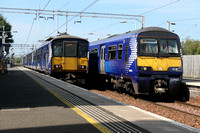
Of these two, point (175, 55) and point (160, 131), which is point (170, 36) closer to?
point (175, 55)

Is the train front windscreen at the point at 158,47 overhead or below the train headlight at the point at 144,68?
overhead

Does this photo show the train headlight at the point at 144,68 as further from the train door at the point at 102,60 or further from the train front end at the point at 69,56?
the train front end at the point at 69,56

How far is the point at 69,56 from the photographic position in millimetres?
18672

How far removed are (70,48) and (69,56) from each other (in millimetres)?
605

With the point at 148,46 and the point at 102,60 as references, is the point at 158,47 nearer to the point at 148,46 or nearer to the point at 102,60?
the point at 148,46

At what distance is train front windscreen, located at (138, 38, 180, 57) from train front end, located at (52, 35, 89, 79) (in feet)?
22.9

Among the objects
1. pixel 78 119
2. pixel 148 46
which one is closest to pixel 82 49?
pixel 148 46

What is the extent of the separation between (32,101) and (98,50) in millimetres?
10004

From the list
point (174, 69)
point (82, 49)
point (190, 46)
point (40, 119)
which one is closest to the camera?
point (40, 119)

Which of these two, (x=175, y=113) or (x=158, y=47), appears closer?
(x=175, y=113)

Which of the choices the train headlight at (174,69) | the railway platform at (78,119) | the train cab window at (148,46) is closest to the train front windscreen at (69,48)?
the train cab window at (148,46)

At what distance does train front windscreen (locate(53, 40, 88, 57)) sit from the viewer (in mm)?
18703

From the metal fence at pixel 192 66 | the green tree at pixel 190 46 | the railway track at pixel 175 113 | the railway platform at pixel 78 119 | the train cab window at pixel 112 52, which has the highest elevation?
the green tree at pixel 190 46

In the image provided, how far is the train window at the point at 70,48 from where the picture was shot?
18.7 meters
